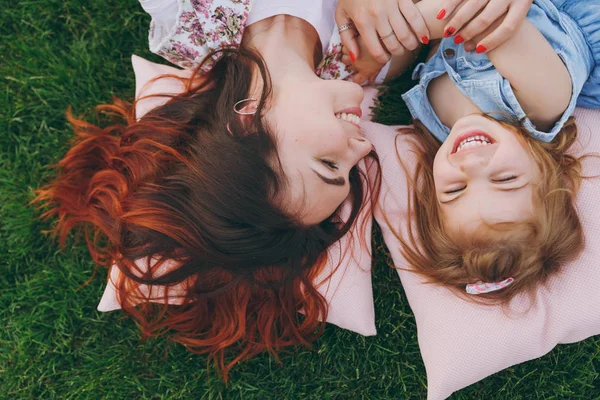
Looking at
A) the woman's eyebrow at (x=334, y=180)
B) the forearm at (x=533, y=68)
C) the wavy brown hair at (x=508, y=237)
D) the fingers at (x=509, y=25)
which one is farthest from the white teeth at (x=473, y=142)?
the woman's eyebrow at (x=334, y=180)

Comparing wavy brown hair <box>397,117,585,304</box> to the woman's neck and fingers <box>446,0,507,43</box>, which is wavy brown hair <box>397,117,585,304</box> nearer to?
fingers <box>446,0,507,43</box>

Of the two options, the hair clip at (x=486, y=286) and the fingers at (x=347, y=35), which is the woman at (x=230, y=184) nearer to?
the fingers at (x=347, y=35)

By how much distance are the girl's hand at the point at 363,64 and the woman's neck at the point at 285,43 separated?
14cm

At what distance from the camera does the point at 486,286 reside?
1.96 metres

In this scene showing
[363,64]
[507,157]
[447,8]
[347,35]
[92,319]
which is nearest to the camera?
[507,157]

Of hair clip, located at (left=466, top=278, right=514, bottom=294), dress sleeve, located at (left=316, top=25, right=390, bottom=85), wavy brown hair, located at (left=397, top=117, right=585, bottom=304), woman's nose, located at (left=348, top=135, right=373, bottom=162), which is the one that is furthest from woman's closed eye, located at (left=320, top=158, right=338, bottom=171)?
hair clip, located at (left=466, top=278, right=514, bottom=294)

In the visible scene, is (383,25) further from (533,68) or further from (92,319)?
(92,319)

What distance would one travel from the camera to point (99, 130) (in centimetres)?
240

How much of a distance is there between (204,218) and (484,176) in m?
1.01

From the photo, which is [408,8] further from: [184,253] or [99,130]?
[99,130]

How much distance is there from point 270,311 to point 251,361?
34cm

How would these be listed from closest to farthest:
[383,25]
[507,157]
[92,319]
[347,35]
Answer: [507,157] → [383,25] → [347,35] → [92,319]

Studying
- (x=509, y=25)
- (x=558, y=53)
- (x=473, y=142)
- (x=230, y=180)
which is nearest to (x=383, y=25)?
(x=509, y=25)

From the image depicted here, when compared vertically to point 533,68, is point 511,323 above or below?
below
